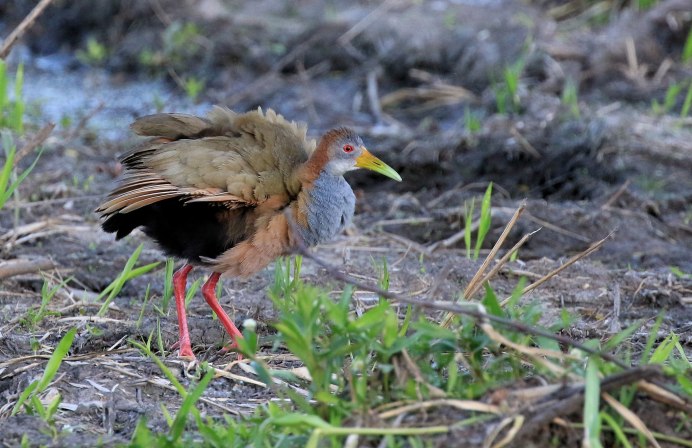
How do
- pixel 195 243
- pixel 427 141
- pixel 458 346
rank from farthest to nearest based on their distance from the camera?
1. pixel 427 141
2. pixel 195 243
3. pixel 458 346

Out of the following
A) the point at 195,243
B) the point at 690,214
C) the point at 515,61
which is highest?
the point at 195,243

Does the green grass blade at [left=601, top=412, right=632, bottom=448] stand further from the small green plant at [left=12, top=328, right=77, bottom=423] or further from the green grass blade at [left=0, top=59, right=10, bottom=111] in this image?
the green grass blade at [left=0, top=59, right=10, bottom=111]

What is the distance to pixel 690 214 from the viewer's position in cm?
668

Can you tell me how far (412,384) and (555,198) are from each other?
420 cm

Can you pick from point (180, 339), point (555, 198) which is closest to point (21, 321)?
point (180, 339)

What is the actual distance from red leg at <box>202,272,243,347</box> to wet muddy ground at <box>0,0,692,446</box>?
131 mm

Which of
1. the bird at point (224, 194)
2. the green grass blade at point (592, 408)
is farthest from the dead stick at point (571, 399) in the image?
the bird at point (224, 194)

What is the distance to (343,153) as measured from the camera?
15.8ft

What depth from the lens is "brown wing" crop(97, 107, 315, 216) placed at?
431cm

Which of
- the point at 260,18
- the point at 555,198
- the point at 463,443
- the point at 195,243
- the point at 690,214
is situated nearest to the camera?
the point at 463,443

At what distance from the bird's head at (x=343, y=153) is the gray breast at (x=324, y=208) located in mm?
67

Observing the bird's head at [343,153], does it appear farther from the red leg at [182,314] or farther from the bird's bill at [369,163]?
the red leg at [182,314]

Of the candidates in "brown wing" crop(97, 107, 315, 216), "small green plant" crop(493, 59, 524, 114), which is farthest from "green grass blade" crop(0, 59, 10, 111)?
"small green plant" crop(493, 59, 524, 114)

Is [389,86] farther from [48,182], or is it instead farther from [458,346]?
[458,346]
